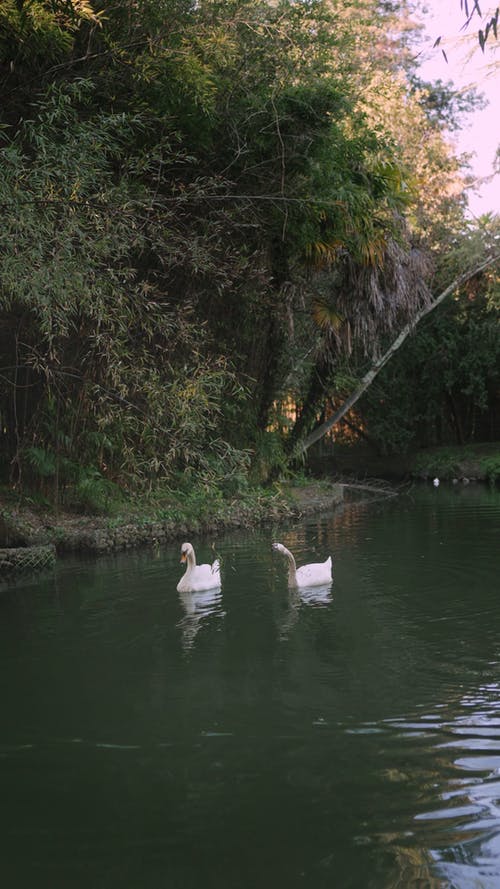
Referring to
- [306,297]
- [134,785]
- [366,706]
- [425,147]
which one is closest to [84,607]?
[366,706]

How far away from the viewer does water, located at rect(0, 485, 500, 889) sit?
167 inches

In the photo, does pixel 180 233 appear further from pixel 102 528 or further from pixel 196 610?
pixel 102 528

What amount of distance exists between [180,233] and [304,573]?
4.02 m

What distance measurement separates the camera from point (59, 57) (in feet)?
34.2

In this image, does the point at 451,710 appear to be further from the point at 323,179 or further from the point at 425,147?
the point at 425,147

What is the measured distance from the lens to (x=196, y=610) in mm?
9773

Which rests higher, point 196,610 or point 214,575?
point 214,575

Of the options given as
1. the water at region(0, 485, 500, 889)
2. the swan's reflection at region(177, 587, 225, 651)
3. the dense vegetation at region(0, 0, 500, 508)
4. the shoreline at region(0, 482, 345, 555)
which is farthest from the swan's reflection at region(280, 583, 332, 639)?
the shoreline at region(0, 482, 345, 555)

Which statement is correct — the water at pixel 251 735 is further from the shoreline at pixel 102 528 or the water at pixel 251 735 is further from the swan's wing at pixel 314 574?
Result: the shoreline at pixel 102 528

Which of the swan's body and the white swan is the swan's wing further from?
the white swan

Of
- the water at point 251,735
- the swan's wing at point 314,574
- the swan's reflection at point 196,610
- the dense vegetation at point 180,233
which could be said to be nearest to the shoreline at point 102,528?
the dense vegetation at point 180,233

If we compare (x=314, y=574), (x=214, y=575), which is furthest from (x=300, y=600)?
(x=214, y=575)

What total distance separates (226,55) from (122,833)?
9.45 m

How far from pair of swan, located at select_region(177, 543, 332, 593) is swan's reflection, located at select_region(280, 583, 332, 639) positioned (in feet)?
0.30
